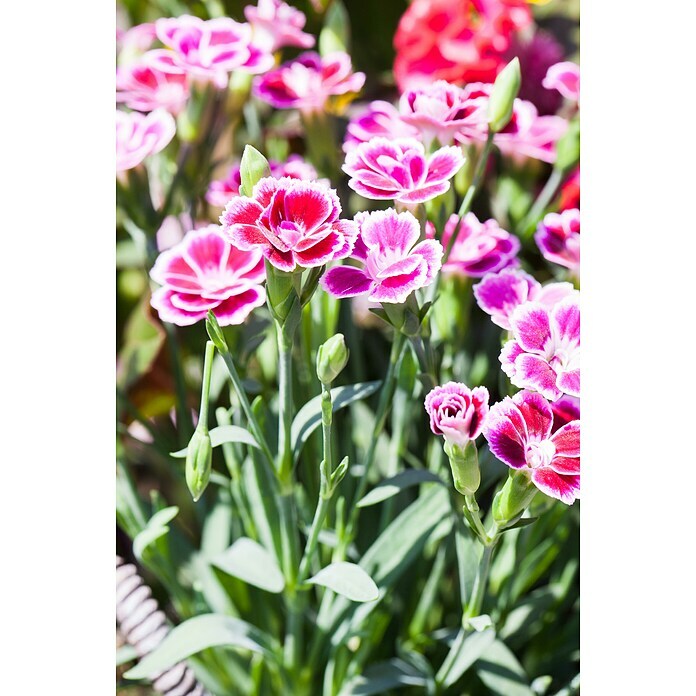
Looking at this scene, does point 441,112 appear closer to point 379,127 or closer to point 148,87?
point 379,127

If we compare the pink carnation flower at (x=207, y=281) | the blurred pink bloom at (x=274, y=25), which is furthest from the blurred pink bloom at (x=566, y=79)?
the pink carnation flower at (x=207, y=281)

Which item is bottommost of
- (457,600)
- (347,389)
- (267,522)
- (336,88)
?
(457,600)

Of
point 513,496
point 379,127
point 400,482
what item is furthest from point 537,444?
point 379,127

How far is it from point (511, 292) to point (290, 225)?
0.52ft

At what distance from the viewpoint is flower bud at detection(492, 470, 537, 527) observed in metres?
0.41

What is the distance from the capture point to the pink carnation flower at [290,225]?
1.24 feet

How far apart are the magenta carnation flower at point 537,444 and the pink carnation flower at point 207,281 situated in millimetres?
147

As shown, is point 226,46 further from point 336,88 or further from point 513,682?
point 513,682

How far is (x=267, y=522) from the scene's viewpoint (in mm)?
549

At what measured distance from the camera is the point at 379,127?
56 cm

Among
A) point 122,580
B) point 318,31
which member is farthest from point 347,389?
point 318,31

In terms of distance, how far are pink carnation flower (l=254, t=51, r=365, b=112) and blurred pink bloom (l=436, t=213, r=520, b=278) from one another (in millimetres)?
151

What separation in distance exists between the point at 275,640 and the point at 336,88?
43 cm

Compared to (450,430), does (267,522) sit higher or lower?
lower
